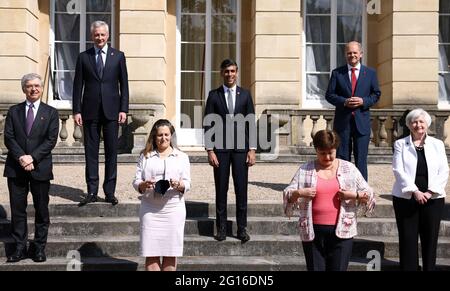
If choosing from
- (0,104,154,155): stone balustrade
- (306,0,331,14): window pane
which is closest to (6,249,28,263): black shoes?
(0,104,154,155): stone balustrade

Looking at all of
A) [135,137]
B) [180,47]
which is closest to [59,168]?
[135,137]

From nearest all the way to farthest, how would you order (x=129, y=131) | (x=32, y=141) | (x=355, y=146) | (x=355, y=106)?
(x=32, y=141), (x=355, y=106), (x=355, y=146), (x=129, y=131)

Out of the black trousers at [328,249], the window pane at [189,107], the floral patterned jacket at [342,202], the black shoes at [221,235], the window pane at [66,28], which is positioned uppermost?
the window pane at [66,28]

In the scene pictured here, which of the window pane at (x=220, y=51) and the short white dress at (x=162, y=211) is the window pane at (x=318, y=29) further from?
the short white dress at (x=162, y=211)

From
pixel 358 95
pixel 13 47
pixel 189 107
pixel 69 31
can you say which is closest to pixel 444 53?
pixel 189 107

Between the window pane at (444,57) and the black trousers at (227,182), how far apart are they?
9.65 meters

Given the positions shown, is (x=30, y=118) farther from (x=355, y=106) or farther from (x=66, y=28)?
(x=66, y=28)

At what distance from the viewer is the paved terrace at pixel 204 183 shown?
862 centimetres

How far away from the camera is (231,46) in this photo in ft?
51.8

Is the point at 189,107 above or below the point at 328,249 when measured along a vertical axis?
above

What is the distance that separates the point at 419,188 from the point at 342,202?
1159 millimetres

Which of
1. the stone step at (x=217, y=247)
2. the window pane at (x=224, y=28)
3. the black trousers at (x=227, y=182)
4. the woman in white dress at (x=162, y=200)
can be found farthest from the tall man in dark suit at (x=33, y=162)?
the window pane at (x=224, y=28)
